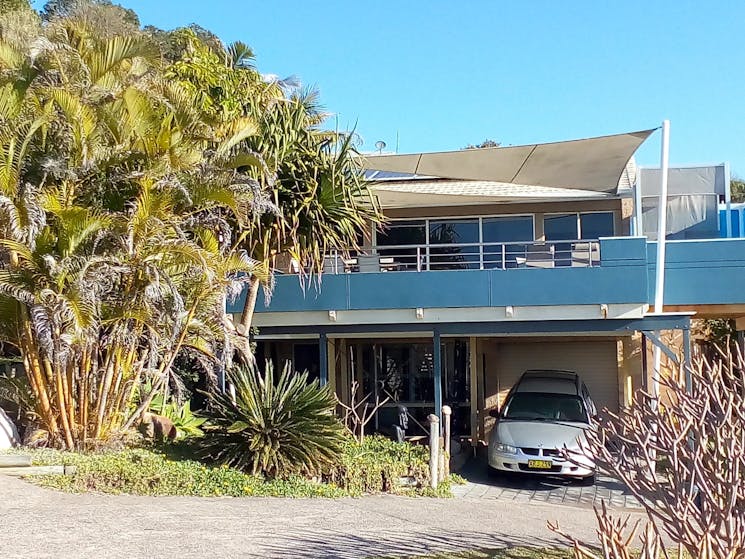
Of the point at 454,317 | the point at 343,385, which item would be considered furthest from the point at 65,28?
the point at 343,385

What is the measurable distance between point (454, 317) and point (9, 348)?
8998 millimetres

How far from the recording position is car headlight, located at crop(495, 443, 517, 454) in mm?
12955

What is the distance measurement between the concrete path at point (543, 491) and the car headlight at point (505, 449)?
0.55m

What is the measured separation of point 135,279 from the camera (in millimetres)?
10586

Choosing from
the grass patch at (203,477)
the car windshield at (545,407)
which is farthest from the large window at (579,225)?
the grass patch at (203,477)

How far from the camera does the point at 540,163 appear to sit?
13844mm

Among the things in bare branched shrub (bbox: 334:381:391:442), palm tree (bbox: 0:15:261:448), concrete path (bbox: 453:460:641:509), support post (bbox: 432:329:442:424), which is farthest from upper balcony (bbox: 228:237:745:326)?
palm tree (bbox: 0:15:261:448)

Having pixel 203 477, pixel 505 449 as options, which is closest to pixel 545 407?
pixel 505 449

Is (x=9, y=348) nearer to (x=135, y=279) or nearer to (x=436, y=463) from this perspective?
(x=135, y=279)

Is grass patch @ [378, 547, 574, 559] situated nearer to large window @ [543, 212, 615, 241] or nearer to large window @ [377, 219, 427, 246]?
large window @ [377, 219, 427, 246]

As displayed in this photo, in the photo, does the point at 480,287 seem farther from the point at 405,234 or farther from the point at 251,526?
the point at 251,526

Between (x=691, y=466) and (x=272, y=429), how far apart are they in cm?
658

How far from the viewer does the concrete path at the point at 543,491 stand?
11805 millimetres

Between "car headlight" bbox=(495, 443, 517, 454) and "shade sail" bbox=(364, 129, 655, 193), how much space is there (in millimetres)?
4732
